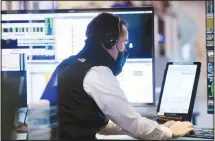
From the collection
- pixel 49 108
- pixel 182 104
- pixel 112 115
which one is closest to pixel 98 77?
pixel 112 115

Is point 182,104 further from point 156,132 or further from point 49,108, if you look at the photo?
point 49,108

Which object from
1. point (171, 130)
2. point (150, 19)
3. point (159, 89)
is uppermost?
point (150, 19)

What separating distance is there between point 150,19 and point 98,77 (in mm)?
370

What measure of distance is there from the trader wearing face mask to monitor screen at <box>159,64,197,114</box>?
0.24ft

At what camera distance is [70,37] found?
6.01ft

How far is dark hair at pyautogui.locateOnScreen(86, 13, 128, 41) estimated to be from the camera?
1.76m

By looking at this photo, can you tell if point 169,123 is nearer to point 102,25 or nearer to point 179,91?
point 179,91

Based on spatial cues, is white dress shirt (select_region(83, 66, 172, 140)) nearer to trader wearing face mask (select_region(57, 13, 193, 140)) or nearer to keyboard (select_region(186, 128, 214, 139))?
trader wearing face mask (select_region(57, 13, 193, 140))

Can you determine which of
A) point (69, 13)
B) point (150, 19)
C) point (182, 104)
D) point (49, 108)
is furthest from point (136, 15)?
point (49, 108)

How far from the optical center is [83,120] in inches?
68.1

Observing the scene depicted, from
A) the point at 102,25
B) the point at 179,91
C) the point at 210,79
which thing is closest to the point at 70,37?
the point at 102,25

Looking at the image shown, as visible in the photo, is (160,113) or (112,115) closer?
(112,115)

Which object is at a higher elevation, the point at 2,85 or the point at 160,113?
the point at 2,85

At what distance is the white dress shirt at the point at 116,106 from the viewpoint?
5.47 ft
